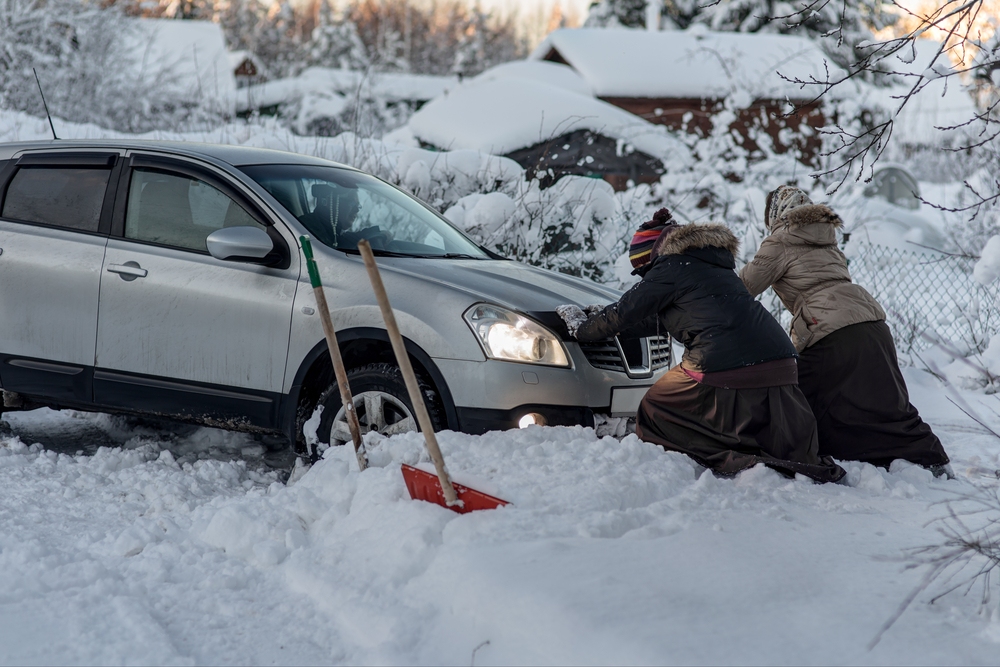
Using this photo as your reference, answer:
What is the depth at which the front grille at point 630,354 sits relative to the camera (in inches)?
173

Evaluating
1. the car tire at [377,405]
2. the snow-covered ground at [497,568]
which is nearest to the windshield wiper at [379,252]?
the car tire at [377,405]

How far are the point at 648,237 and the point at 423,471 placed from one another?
1901 mm

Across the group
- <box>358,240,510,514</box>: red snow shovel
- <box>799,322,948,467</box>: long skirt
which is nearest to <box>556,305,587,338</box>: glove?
<box>358,240,510,514</box>: red snow shovel

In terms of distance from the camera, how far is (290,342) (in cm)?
439

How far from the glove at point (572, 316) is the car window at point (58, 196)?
2.65 meters

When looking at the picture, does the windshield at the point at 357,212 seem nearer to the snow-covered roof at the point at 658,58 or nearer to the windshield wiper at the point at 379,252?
the windshield wiper at the point at 379,252

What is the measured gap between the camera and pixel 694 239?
436 centimetres

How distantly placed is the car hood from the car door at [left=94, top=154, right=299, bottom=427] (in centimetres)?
65

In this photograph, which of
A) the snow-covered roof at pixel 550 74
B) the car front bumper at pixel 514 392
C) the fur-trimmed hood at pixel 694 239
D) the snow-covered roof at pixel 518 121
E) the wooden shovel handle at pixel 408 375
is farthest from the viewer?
the snow-covered roof at pixel 550 74

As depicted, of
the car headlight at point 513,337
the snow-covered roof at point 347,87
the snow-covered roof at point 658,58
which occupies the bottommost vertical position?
the snow-covered roof at point 347,87

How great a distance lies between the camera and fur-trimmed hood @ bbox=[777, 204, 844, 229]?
487cm

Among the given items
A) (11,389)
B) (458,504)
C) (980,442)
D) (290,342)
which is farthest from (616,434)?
(11,389)

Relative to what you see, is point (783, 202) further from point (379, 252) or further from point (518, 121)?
point (518, 121)

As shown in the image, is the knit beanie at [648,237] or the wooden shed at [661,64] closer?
the knit beanie at [648,237]
